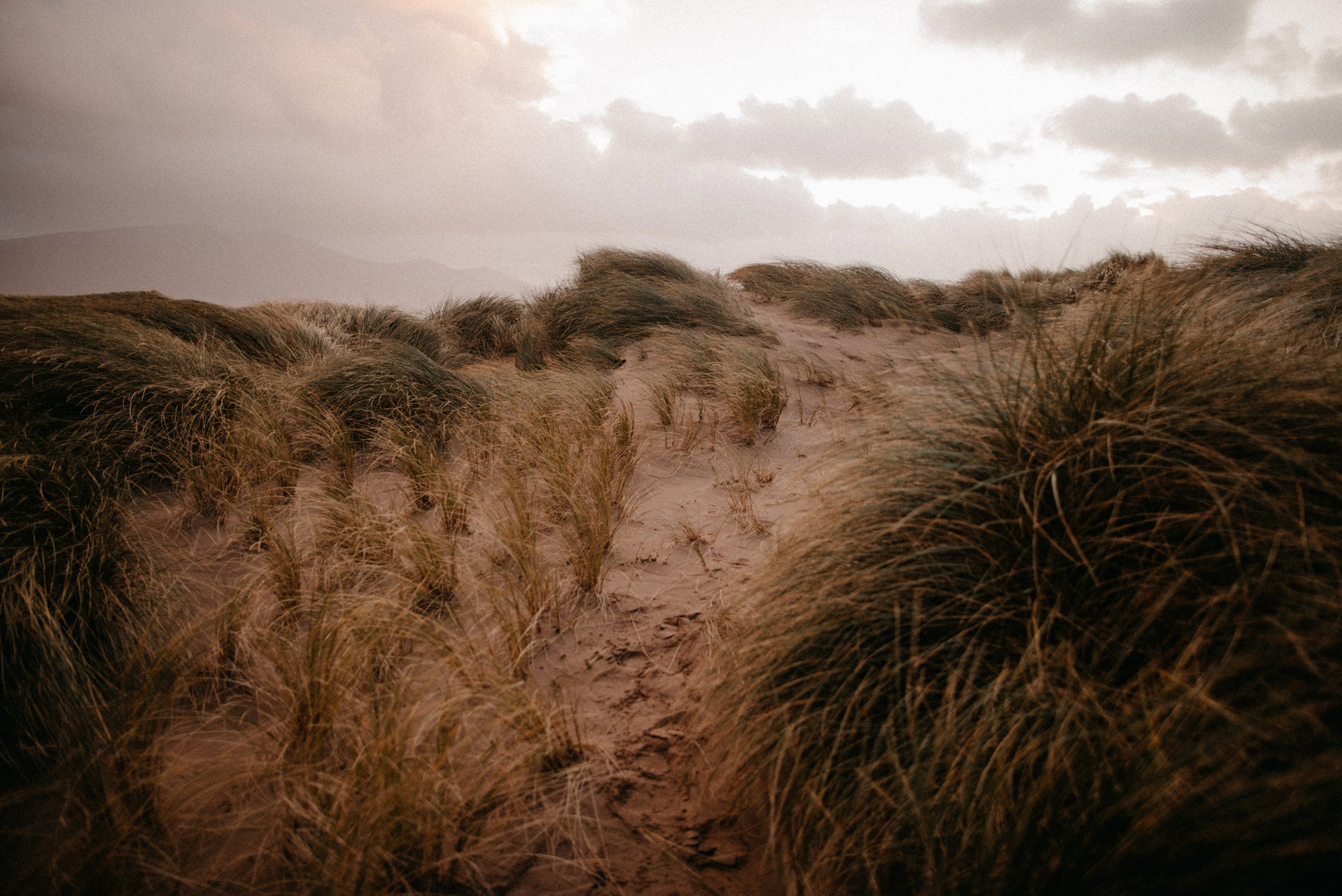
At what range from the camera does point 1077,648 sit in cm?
110

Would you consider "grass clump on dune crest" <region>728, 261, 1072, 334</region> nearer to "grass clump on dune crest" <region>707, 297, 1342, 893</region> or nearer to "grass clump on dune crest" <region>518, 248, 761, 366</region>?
"grass clump on dune crest" <region>518, 248, 761, 366</region>

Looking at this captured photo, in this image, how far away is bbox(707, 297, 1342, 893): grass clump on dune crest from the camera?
2.66 ft

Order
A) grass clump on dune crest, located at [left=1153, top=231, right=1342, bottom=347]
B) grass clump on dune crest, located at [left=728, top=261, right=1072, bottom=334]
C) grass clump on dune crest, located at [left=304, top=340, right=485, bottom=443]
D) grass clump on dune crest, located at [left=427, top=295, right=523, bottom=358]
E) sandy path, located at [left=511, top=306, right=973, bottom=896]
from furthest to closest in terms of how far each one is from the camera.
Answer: grass clump on dune crest, located at [left=427, top=295, right=523, bottom=358] < grass clump on dune crest, located at [left=728, top=261, right=1072, bottom=334] < grass clump on dune crest, located at [left=304, top=340, right=485, bottom=443] < grass clump on dune crest, located at [left=1153, top=231, right=1342, bottom=347] < sandy path, located at [left=511, top=306, right=973, bottom=896]

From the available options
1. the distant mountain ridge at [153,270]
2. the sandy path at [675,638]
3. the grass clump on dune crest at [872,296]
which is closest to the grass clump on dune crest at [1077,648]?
the sandy path at [675,638]

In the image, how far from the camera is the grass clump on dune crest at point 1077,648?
2.66 feet

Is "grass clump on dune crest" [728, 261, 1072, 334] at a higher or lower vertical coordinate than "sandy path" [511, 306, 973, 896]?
higher

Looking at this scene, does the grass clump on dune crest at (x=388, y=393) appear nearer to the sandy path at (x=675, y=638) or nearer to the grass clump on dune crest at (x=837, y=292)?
the sandy path at (x=675, y=638)

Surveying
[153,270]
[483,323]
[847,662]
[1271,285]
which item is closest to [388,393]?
[847,662]

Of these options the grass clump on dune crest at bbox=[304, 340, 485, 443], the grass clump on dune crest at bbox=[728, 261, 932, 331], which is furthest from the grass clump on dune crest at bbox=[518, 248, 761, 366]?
the grass clump on dune crest at bbox=[304, 340, 485, 443]

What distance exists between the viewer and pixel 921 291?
335 inches

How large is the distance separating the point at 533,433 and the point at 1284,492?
280cm

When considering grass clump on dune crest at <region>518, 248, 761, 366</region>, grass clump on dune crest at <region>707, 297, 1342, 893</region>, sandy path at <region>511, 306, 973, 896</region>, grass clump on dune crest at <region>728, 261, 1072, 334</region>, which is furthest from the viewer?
grass clump on dune crest at <region>728, 261, 1072, 334</region>

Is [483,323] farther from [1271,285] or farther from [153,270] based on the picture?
[153,270]

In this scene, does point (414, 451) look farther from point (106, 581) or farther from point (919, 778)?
point (919, 778)
